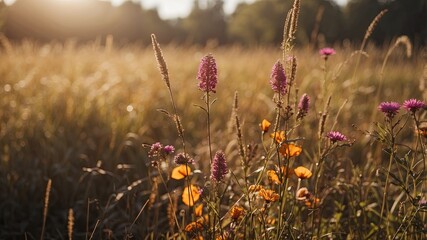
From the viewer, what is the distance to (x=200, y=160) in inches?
118

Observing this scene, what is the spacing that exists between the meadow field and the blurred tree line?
1020 cm

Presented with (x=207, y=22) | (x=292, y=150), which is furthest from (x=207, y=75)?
(x=207, y=22)

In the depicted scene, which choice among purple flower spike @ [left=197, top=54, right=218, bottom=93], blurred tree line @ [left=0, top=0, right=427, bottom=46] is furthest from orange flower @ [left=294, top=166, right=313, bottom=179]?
blurred tree line @ [left=0, top=0, right=427, bottom=46]

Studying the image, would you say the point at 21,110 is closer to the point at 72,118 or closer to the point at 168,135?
the point at 72,118

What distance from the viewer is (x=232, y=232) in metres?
1.35

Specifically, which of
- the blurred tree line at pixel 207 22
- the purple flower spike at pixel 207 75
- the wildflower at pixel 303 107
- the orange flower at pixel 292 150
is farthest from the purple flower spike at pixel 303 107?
the blurred tree line at pixel 207 22

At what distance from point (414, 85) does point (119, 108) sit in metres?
4.67

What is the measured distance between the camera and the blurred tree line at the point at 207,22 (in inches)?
806

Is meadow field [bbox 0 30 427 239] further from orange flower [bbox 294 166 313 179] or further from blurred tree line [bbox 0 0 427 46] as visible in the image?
blurred tree line [bbox 0 0 427 46]

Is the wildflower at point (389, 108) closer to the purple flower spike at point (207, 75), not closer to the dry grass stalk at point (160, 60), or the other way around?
the purple flower spike at point (207, 75)

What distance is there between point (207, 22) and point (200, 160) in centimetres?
4307

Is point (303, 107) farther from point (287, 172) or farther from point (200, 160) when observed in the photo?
point (200, 160)

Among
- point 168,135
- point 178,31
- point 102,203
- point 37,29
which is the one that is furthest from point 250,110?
point 178,31

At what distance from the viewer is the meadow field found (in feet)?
4.40
